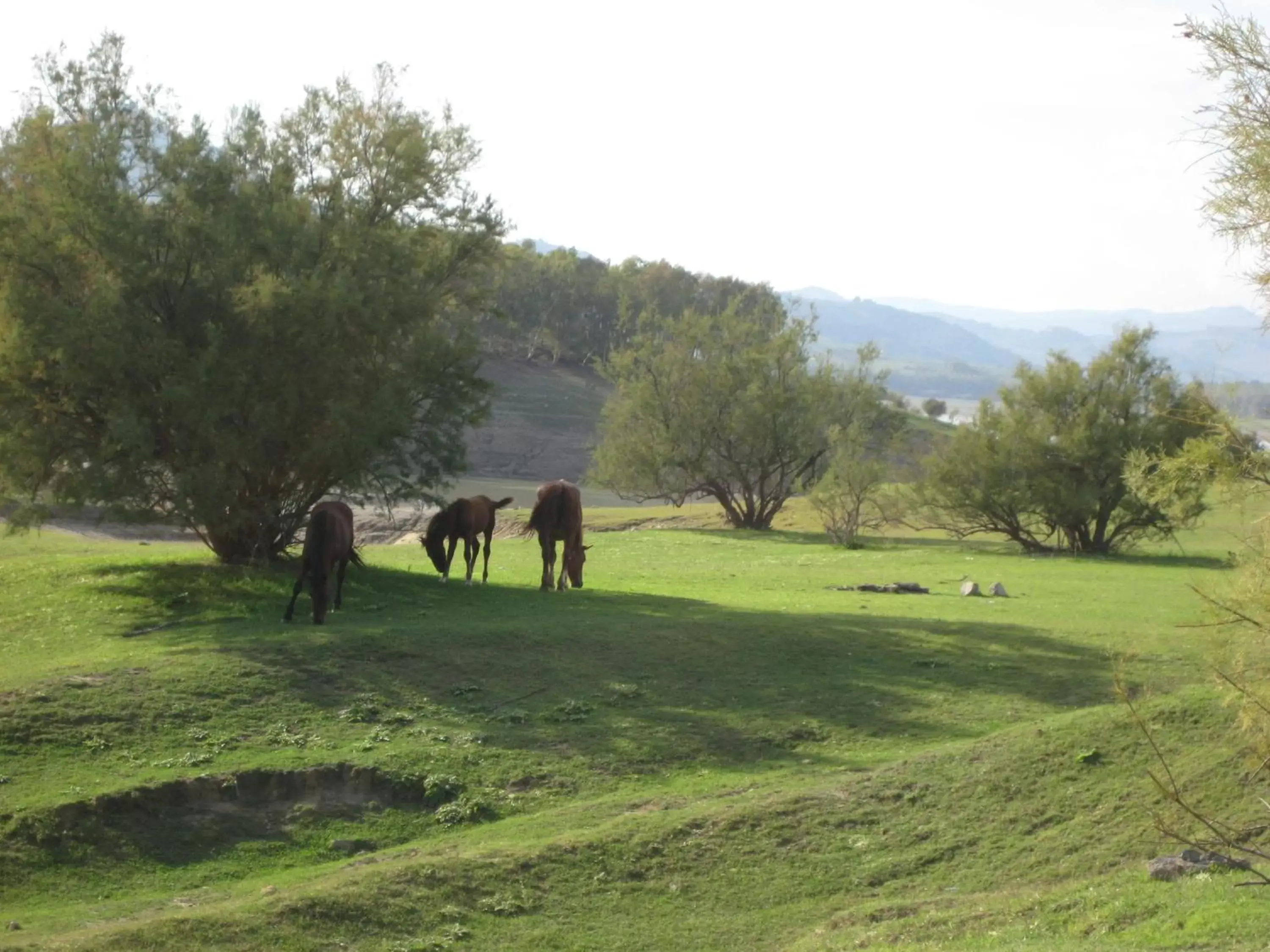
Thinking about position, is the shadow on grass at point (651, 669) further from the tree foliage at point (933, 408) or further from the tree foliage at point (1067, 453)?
the tree foliage at point (933, 408)

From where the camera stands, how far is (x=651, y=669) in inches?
719

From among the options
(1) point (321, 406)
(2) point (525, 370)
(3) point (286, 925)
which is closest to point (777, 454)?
(1) point (321, 406)

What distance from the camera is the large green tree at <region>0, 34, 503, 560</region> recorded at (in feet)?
74.4

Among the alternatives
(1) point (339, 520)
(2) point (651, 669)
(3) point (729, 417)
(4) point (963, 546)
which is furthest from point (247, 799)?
(3) point (729, 417)

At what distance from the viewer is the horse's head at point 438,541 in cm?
2662

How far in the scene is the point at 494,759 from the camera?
14898mm

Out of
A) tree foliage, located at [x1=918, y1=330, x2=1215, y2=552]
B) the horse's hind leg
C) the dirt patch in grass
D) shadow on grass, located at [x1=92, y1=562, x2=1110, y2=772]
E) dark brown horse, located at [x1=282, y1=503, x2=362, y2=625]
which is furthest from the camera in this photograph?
tree foliage, located at [x1=918, y1=330, x2=1215, y2=552]

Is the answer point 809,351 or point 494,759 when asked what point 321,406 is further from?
point 809,351

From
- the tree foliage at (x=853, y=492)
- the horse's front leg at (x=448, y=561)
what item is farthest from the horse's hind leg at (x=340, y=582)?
the tree foliage at (x=853, y=492)

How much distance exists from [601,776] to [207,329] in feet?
41.8

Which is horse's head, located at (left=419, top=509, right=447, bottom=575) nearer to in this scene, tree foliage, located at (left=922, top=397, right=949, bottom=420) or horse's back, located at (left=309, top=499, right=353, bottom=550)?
horse's back, located at (left=309, top=499, right=353, bottom=550)

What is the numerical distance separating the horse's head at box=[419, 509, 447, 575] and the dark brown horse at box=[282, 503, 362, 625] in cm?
520

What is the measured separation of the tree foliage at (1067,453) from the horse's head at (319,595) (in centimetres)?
2622

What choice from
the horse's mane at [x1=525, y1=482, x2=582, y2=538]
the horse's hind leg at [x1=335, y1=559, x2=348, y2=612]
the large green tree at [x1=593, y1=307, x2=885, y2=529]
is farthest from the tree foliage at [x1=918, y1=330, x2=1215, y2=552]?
the horse's hind leg at [x1=335, y1=559, x2=348, y2=612]
